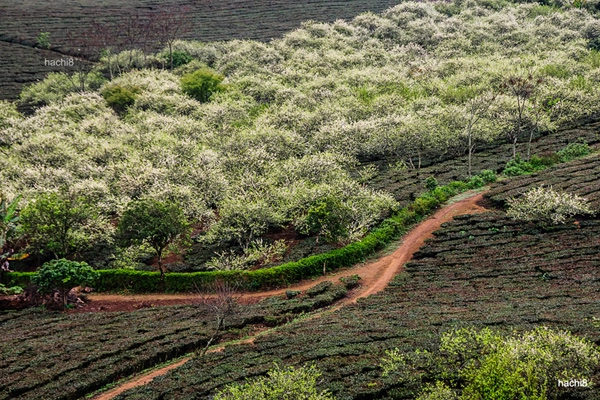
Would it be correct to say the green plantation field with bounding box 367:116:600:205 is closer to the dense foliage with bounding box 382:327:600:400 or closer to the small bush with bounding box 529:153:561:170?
the small bush with bounding box 529:153:561:170

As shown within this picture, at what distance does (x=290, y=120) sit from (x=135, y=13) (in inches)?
3803

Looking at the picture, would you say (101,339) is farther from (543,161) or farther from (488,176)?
(543,161)

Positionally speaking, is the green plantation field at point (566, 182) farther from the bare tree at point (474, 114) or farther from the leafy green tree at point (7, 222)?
the leafy green tree at point (7, 222)

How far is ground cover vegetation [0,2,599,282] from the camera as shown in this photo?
57.3 m

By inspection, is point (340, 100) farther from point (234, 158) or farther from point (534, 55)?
point (534, 55)

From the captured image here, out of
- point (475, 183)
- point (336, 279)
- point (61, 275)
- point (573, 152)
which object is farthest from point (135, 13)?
point (336, 279)

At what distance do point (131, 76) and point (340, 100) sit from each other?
148ft

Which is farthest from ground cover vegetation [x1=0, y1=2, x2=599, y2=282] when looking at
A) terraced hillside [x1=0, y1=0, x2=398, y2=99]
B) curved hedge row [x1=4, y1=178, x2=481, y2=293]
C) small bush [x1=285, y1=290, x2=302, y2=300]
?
terraced hillside [x1=0, y1=0, x2=398, y2=99]

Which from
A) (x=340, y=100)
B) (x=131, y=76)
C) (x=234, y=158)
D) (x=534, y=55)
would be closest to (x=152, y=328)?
(x=234, y=158)

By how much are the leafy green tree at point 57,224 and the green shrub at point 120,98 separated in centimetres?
4499

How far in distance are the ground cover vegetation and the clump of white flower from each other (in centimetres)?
1385

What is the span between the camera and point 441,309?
1491 inches

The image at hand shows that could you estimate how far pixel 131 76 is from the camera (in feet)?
353
